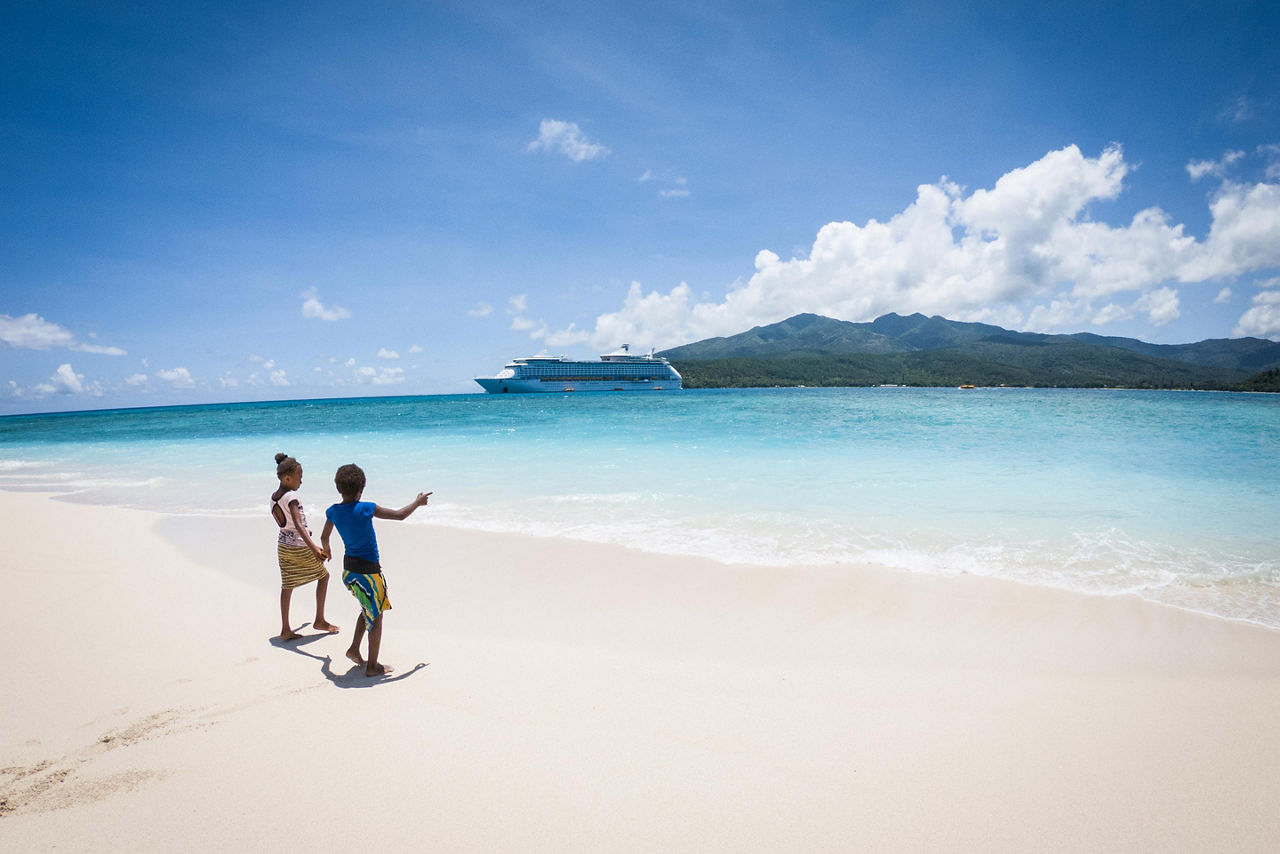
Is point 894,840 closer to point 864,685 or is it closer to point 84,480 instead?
point 864,685

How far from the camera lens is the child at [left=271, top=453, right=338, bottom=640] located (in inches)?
169

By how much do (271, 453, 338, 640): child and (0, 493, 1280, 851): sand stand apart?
0.22 meters

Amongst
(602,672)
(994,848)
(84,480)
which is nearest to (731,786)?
(994,848)

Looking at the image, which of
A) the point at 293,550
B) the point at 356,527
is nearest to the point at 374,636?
the point at 356,527

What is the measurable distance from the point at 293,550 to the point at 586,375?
104 m

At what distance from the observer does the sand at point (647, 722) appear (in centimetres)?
238

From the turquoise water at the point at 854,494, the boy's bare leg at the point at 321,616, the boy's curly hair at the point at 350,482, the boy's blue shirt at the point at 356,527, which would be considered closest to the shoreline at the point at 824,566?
the turquoise water at the point at 854,494

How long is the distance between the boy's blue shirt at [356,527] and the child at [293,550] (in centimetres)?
85

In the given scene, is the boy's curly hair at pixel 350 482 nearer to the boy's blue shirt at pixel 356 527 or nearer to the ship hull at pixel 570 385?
the boy's blue shirt at pixel 356 527

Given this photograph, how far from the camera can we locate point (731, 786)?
262cm

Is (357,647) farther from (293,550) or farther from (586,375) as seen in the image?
(586,375)

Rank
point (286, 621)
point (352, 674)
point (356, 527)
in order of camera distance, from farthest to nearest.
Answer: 1. point (286, 621)
2. point (352, 674)
3. point (356, 527)

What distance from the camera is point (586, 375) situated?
108m

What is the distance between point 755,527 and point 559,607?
3.76 meters
